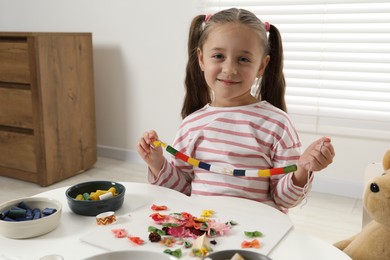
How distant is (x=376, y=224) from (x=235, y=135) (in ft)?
1.29

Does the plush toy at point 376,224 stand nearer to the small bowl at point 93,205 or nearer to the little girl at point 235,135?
the little girl at point 235,135

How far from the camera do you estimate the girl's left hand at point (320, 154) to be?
866 mm

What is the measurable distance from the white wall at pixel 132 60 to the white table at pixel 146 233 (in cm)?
146

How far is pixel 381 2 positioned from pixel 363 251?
149 cm

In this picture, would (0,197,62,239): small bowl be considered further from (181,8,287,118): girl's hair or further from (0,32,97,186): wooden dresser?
(0,32,97,186): wooden dresser

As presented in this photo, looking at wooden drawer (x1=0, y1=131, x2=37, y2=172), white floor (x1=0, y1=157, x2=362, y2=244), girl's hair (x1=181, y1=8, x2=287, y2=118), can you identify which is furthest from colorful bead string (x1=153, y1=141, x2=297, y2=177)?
wooden drawer (x1=0, y1=131, x2=37, y2=172)

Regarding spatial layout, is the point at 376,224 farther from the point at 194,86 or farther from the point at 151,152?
the point at 194,86

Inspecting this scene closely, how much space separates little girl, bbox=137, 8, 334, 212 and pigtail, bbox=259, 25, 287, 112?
0.05m

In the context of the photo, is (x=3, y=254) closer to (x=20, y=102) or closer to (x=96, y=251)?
(x=96, y=251)

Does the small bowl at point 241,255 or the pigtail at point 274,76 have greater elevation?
the pigtail at point 274,76

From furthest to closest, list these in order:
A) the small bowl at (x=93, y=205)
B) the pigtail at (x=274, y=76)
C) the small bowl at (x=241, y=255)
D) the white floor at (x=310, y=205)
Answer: the white floor at (x=310, y=205)
the pigtail at (x=274, y=76)
the small bowl at (x=93, y=205)
the small bowl at (x=241, y=255)

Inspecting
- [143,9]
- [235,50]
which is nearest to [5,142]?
[143,9]

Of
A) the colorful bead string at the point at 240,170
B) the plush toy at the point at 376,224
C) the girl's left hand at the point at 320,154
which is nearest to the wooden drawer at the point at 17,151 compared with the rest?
the colorful bead string at the point at 240,170

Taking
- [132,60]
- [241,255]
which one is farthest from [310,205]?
[241,255]
